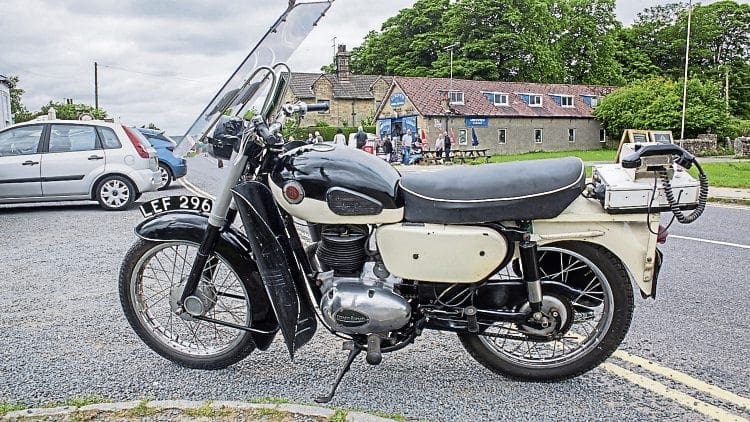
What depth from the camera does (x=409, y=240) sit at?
302cm

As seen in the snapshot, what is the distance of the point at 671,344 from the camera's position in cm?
396

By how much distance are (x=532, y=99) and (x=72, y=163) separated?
4357 cm

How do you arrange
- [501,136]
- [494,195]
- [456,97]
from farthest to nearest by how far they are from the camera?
1. [501,136]
2. [456,97]
3. [494,195]

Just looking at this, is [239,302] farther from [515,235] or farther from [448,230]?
[515,235]

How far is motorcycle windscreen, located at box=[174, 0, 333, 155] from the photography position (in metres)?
3.17

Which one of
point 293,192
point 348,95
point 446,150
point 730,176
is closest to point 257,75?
point 293,192

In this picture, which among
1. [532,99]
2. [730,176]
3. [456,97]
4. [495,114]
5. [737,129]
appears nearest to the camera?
[730,176]

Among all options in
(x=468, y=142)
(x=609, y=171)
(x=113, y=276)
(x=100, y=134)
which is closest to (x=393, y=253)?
(x=609, y=171)

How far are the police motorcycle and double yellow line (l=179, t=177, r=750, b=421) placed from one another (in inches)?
12.4

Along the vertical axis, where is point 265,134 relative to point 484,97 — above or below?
below

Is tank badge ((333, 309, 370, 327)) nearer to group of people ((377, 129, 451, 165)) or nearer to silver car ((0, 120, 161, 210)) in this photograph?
silver car ((0, 120, 161, 210))

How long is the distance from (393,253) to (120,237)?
6.13 meters

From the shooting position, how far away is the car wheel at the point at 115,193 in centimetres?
1091

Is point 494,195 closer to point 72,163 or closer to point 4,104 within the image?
point 72,163
